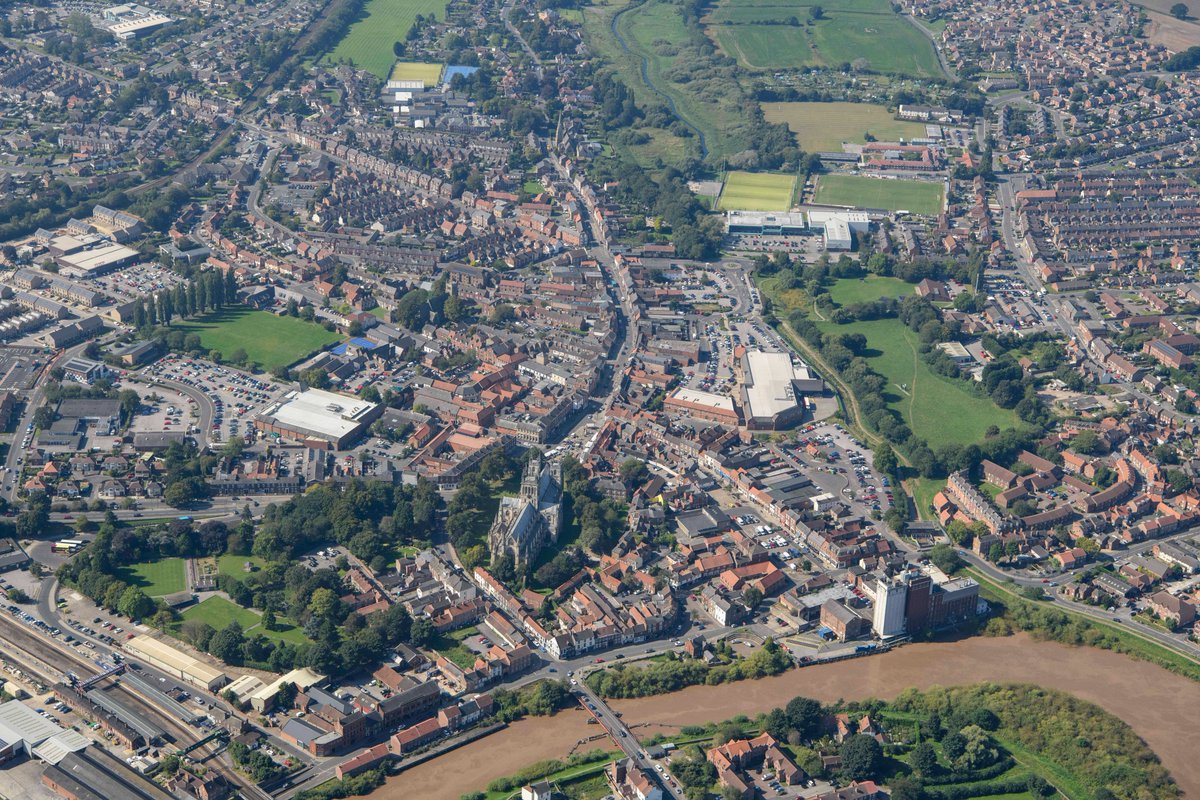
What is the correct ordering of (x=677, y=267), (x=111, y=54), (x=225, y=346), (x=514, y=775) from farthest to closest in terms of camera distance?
1. (x=111, y=54)
2. (x=677, y=267)
3. (x=225, y=346)
4. (x=514, y=775)

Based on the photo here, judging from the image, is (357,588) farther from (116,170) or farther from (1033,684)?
(116,170)

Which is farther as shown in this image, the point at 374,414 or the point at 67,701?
the point at 374,414

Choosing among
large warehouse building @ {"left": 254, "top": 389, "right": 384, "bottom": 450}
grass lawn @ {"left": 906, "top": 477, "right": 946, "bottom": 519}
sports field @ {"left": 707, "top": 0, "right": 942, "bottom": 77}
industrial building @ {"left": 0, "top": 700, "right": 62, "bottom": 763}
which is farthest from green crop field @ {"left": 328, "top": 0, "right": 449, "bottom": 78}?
industrial building @ {"left": 0, "top": 700, "right": 62, "bottom": 763}

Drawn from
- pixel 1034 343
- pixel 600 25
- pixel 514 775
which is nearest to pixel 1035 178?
pixel 1034 343

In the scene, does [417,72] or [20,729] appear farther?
[417,72]

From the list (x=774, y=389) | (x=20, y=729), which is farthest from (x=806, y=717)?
(x=20, y=729)

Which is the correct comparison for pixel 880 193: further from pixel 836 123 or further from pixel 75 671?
pixel 75 671

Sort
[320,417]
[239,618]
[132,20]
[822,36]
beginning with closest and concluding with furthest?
[239,618], [320,417], [132,20], [822,36]
